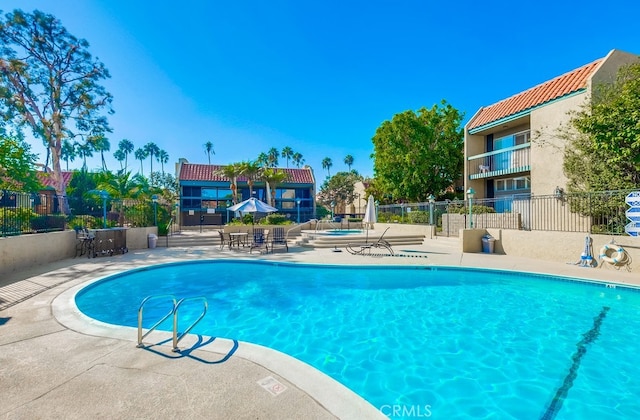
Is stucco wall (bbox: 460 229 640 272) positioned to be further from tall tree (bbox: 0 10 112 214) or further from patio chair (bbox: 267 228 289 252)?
tall tree (bbox: 0 10 112 214)

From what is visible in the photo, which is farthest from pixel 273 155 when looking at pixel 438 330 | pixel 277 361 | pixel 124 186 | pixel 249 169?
pixel 277 361

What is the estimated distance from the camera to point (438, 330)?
5711mm

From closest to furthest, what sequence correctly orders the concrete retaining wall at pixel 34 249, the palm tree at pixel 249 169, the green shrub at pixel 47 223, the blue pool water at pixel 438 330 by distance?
the blue pool water at pixel 438 330
the concrete retaining wall at pixel 34 249
the green shrub at pixel 47 223
the palm tree at pixel 249 169

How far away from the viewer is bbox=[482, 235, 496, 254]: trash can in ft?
44.5

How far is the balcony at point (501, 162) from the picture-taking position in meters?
17.2

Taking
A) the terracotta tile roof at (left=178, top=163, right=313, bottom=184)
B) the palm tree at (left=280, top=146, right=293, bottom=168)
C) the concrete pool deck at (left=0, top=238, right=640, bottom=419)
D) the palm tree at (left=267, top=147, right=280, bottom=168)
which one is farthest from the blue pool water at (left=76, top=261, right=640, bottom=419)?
the palm tree at (left=280, top=146, right=293, bottom=168)

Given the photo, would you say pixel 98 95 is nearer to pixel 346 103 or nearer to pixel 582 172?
pixel 346 103

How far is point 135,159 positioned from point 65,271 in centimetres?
9327

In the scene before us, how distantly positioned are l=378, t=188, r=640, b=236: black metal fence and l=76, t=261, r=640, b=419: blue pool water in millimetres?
4353

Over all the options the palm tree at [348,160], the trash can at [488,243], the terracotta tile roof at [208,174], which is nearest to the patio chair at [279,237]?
the trash can at [488,243]

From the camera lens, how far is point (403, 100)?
83.1 feet

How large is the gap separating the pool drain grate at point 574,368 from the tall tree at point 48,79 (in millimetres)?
23986

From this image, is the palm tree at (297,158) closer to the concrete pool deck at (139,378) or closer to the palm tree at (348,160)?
the palm tree at (348,160)

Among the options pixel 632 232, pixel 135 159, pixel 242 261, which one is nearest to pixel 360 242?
pixel 242 261
